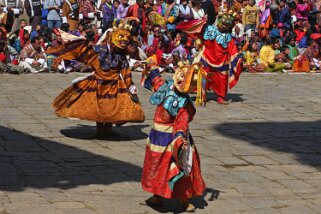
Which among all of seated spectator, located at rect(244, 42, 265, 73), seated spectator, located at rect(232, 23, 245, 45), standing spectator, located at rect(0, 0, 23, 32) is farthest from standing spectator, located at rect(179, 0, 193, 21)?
standing spectator, located at rect(0, 0, 23, 32)

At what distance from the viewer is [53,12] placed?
20469 mm

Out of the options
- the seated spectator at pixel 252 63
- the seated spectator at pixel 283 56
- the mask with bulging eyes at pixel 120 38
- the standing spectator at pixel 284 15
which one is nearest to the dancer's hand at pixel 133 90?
the mask with bulging eyes at pixel 120 38

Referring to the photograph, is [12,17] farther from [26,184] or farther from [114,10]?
[26,184]

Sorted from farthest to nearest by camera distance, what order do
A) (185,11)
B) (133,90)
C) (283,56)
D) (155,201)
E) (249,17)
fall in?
(249,17)
(185,11)
(283,56)
(133,90)
(155,201)

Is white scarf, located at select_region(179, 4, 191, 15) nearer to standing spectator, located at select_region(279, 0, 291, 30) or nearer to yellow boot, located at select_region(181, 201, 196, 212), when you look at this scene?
standing spectator, located at select_region(279, 0, 291, 30)

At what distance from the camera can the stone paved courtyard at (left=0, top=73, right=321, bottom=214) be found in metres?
8.90

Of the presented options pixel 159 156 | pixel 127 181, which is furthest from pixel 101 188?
pixel 159 156

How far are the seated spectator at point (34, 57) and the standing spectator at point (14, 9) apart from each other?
6.06 ft

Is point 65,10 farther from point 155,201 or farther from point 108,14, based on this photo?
point 155,201

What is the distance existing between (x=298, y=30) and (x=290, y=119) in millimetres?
9098

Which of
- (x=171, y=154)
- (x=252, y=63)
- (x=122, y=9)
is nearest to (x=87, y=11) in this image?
(x=122, y=9)

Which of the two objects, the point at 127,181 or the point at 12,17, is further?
the point at 12,17

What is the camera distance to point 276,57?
20344 mm

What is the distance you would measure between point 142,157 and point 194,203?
209 cm
